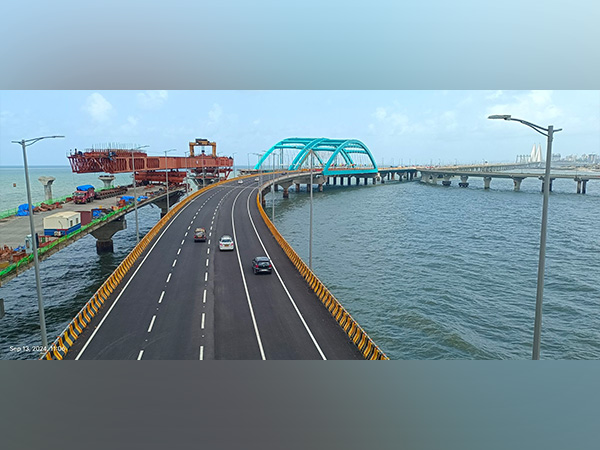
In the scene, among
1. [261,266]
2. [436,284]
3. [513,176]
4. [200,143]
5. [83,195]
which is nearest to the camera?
[261,266]

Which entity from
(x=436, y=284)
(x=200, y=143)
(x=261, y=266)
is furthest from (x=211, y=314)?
(x=200, y=143)

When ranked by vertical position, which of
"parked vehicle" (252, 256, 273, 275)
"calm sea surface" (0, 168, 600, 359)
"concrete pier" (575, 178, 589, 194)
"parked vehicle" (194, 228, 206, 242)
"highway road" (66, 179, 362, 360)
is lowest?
"calm sea surface" (0, 168, 600, 359)

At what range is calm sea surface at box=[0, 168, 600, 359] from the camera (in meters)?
27.0

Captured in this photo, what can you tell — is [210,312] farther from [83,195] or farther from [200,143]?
[200,143]

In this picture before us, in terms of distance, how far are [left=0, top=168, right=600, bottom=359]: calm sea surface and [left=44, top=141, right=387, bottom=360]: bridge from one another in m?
4.97

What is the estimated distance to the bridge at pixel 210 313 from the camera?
762 inches

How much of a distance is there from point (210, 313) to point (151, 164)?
64.9 meters

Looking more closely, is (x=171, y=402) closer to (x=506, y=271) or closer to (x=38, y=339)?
(x=38, y=339)

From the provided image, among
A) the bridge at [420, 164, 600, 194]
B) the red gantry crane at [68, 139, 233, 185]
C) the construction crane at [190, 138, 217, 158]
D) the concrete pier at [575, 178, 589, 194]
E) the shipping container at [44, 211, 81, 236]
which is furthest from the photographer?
the concrete pier at [575, 178, 589, 194]

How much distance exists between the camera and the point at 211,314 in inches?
934

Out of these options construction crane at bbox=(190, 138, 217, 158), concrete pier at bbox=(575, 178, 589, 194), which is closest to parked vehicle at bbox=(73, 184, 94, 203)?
construction crane at bbox=(190, 138, 217, 158)

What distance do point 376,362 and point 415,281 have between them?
85.3ft

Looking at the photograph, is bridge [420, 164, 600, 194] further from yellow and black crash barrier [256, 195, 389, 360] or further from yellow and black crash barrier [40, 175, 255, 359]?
yellow and black crash barrier [40, 175, 255, 359]

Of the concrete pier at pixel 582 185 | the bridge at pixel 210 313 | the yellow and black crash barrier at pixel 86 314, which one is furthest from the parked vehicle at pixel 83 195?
the concrete pier at pixel 582 185
